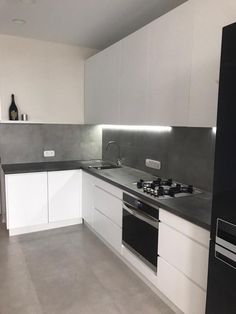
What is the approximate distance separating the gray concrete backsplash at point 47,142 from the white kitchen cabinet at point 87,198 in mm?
650

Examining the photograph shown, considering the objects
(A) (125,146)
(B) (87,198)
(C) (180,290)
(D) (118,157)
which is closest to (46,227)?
(B) (87,198)

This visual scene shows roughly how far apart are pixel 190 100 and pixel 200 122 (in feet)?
0.64

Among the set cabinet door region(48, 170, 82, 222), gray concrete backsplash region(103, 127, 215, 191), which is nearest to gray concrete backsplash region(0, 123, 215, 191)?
gray concrete backsplash region(103, 127, 215, 191)

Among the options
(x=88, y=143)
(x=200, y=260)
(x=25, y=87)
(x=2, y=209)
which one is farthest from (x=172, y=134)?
(x=2, y=209)

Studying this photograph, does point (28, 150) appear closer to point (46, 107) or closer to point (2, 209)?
point (46, 107)

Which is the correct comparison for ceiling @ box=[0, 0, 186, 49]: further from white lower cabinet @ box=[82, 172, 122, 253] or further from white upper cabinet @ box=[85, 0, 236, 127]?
white lower cabinet @ box=[82, 172, 122, 253]

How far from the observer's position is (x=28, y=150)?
367cm

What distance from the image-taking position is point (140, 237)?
2307 mm

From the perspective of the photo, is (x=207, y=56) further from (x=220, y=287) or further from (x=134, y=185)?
(x=220, y=287)

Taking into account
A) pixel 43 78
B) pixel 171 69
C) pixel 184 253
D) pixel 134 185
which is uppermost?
pixel 43 78

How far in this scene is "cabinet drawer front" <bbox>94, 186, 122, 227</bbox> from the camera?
2657 millimetres

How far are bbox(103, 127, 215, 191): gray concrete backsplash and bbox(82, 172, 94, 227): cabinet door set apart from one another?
1.83ft

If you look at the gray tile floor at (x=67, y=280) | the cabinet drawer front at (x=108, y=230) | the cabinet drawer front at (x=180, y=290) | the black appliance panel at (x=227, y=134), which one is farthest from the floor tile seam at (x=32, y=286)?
the black appliance panel at (x=227, y=134)

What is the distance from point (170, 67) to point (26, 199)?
2282 millimetres
